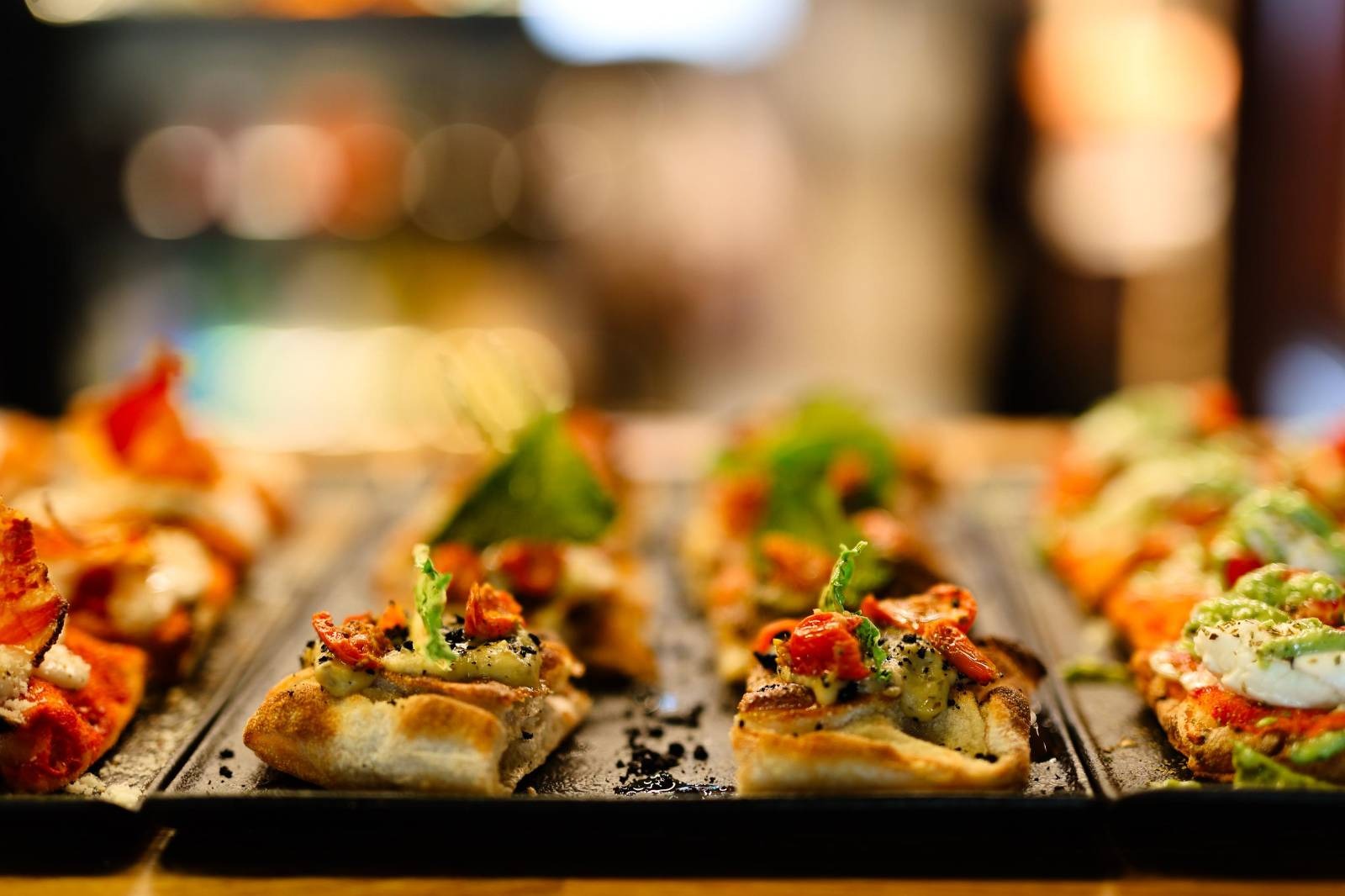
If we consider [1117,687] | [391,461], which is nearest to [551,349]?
[391,461]

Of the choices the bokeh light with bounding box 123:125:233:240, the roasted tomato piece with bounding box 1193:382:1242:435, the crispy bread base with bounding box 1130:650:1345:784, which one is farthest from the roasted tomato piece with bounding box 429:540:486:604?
the bokeh light with bounding box 123:125:233:240

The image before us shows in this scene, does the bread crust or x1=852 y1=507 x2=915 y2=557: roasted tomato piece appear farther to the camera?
x1=852 y1=507 x2=915 y2=557: roasted tomato piece

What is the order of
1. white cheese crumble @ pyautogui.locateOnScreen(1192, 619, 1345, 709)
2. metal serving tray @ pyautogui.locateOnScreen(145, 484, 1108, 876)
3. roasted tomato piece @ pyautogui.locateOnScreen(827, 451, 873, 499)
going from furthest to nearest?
roasted tomato piece @ pyautogui.locateOnScreen(827, 451, 873, 499), white cheese crumble @ pyautogui.locateOnScreen(1192, 619, 1345, 709), metal serving tray @ pyautogui.locateOnScreen(145, 484, 1108, 876)

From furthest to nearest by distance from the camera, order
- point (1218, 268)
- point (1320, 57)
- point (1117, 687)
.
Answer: point (1218, 268)
point (1320, 57)
point (1117, 687)

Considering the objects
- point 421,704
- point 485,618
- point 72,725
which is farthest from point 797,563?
point 72,725

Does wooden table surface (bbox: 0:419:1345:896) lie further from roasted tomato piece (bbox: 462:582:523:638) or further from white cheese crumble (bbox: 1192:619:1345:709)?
roasted tomato piece (bbox: 462:582:523:638)

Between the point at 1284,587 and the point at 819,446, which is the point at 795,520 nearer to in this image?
the point at 819,446

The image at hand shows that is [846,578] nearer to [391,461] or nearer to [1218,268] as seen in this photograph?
[391,461]
